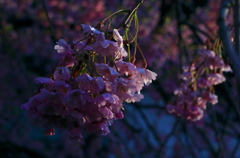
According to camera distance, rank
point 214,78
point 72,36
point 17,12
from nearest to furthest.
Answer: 1. point 214,78
2. point 72,36
3. point 17,12

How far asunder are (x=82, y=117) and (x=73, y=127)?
7 cm

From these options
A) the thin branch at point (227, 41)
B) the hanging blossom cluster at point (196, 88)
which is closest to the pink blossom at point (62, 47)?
the thin branch at point (227, 41)

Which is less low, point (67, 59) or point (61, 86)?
point (67, 59)

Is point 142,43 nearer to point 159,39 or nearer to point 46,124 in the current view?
point 159,39

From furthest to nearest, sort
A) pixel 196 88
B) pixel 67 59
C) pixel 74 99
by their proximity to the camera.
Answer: pixel 196 88
pixel 67 59
pixel 74 99

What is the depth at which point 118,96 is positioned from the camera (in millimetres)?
1024

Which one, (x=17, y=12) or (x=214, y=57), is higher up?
(x=17, y=12)

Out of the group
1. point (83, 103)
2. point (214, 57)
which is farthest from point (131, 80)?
point (214, 57)

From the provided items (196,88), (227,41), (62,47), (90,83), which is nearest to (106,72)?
(90,83)

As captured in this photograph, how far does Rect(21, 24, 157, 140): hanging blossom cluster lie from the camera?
965 mm

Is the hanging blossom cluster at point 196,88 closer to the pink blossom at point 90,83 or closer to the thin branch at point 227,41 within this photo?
the thin branch at point 227,41

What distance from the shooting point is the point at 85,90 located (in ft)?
3.26

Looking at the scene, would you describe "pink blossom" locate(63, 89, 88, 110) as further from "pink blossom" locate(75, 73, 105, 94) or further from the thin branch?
the thin branch

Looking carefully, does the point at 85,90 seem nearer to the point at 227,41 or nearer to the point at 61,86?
the point at 61,86
